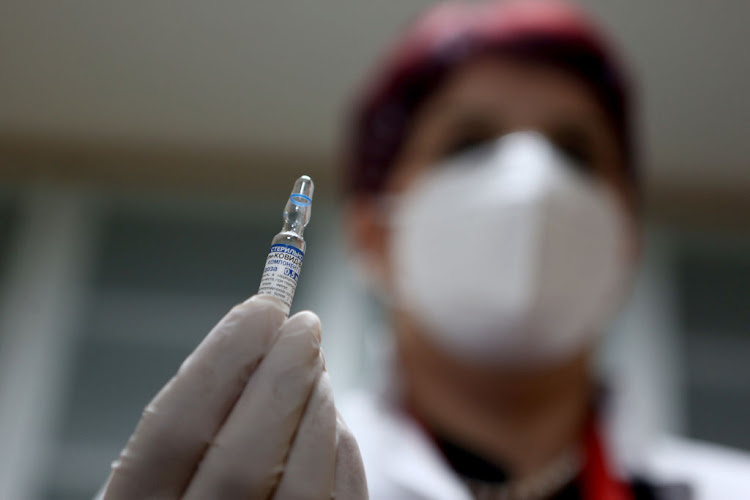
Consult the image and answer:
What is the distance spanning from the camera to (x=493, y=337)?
32.9 inches

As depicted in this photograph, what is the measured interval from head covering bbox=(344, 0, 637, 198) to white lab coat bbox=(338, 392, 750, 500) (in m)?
0.35

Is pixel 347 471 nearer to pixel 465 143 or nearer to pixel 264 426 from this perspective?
pixel 264 426

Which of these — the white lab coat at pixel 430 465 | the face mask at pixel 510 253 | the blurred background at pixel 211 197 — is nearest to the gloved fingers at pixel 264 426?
the white lab coat at pixel 430 465

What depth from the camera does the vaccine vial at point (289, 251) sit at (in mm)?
377

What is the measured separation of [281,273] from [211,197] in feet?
6.61

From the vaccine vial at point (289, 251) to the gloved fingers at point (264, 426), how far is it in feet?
0.07

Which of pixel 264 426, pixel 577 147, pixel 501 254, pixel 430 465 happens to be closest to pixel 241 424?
pixel 264 426

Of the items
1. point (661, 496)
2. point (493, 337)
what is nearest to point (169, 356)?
point (493, 337)

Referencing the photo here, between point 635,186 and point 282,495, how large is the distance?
30.8 inches

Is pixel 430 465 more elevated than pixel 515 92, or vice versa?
pixel 515 92

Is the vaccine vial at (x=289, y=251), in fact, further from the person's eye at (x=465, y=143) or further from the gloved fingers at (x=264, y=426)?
the person's eye at (x=465, y=143)

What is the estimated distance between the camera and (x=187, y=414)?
0.36 meters

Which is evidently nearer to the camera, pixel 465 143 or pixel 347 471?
pixel 347 471

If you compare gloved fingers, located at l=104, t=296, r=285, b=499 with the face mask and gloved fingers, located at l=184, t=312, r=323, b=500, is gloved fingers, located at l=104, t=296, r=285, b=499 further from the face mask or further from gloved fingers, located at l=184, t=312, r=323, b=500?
the face mask
